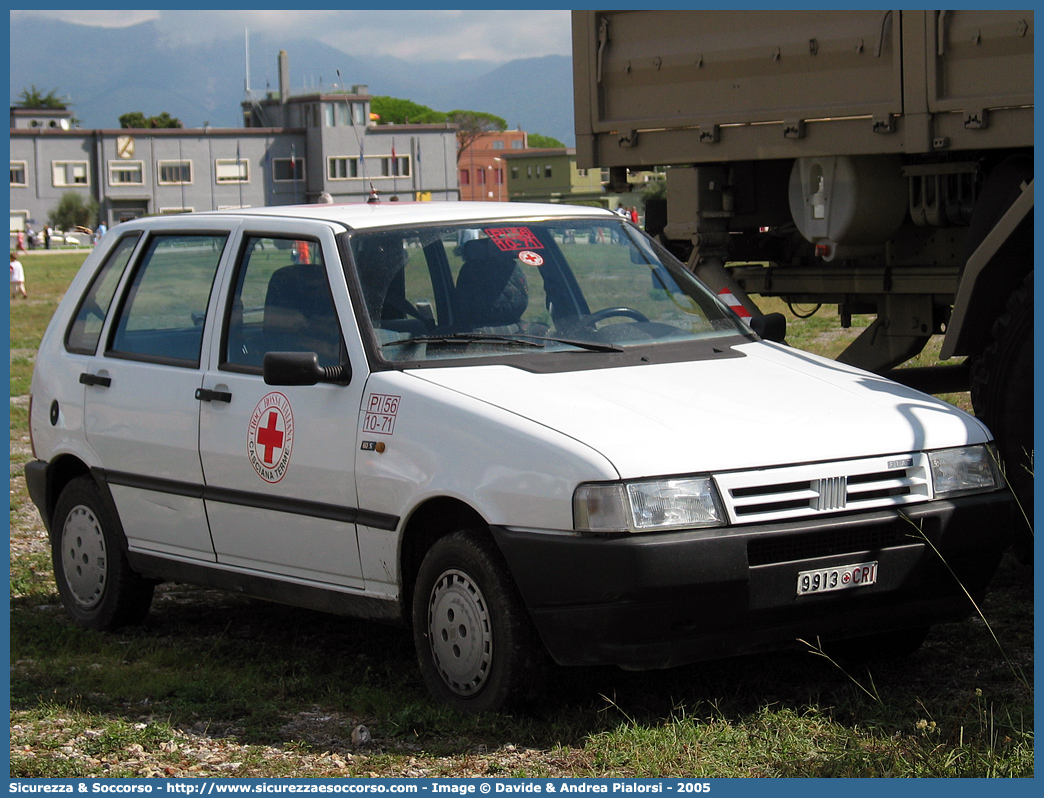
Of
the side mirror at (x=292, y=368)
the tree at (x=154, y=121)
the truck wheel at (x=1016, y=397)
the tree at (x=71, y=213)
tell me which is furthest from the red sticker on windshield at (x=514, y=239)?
the tree at (x=154, y=121)

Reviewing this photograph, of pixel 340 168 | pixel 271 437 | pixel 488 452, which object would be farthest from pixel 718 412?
pixel 340 168

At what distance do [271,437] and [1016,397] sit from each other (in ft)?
10.4

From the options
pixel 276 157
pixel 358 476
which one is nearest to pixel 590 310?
pixel 358 476

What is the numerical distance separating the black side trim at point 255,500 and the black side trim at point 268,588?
0.29 m

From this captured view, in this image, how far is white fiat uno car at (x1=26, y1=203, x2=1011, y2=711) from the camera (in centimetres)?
445

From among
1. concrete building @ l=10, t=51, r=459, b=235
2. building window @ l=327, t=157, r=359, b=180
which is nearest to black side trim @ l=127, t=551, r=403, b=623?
concrete building @ l=10, t=51, r=459, b=235

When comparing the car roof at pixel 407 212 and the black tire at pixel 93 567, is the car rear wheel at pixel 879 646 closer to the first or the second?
the car roof at pixel 407 212

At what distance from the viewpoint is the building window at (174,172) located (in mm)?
113688

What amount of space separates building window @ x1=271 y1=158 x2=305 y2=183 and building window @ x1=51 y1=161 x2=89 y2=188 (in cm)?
1418

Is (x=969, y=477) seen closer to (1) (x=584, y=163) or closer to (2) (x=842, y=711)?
(2) (x=842, y=711)

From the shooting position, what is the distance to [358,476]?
5.10m

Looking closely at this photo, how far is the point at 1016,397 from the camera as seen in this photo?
638cm

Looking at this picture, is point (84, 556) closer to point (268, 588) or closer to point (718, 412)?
point (268, 588)

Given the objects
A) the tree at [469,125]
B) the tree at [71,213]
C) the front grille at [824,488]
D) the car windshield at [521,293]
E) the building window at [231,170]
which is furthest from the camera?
the tree at [469,125]
